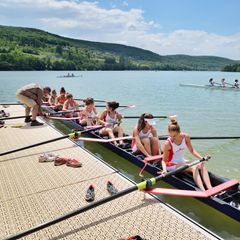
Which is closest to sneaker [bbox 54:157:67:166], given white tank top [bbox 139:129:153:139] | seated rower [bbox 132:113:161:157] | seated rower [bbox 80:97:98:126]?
seated rower [bbox 132:113:161:157]

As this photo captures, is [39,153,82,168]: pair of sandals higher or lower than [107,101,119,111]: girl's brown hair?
lower

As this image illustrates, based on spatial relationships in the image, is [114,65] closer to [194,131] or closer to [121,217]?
[194,131]

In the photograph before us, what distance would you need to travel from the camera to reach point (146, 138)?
8.41 metres

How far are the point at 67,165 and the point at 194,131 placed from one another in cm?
1000

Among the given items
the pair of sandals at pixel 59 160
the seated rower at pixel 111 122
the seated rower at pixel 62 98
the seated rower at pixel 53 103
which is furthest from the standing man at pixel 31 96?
the pair of sandals at pixel 59 160

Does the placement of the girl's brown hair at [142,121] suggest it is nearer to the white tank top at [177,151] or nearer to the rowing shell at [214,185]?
the rowing shell at [214,185]

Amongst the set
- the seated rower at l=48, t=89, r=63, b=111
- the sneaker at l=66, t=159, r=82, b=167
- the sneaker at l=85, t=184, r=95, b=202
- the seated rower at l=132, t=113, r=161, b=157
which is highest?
the seated rower at l=132, t=113, r=161, b=157

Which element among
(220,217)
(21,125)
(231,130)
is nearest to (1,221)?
(220,217)

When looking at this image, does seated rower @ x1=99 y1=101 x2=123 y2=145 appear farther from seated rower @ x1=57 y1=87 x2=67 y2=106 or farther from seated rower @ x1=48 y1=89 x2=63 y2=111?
seated rower @ x1=57 y1=87 x2=67 y2=106

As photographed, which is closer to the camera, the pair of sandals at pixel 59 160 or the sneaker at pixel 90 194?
the sneaker at pixel 90 194

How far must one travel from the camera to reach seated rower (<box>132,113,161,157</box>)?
326 inches

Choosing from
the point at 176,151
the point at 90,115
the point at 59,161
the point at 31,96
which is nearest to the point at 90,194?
the point at 176,151

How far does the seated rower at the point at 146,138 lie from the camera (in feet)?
27.2

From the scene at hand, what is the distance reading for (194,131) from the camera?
55.2 ft
